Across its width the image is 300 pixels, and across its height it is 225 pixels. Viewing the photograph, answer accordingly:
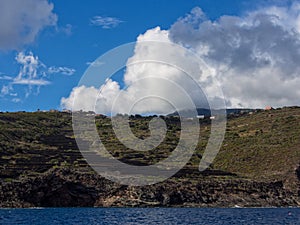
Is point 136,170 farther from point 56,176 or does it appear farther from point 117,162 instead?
point 56,176

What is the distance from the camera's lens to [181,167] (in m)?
156

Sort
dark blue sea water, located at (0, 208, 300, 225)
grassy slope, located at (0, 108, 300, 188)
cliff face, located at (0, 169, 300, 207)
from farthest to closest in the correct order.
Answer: grassy slope, located at (0, 108, 300, 188)
cliff face, located at (0, 169, 300, 207)
dark blue sea water, located at (0, 208, 300, 225)

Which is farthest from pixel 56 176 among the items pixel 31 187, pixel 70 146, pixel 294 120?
pixel 294 120

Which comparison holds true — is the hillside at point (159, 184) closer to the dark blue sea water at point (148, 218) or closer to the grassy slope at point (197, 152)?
the grassy slope at point (197, 152)

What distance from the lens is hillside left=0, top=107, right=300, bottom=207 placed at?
128500 millimetres

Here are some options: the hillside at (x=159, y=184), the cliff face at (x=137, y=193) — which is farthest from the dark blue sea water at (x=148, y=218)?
the hillside at (x=159, y=184)

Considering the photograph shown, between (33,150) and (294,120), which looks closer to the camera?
(33,150)

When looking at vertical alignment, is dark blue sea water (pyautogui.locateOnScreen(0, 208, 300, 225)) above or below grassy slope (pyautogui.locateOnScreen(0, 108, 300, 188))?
below

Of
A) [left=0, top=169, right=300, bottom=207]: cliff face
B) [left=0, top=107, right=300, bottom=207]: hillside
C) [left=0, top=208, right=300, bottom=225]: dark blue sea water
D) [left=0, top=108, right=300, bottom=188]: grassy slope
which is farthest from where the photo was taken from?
[left=0, top=108, right=300, bottom=188]: grassy slope

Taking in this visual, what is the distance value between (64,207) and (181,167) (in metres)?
41.8


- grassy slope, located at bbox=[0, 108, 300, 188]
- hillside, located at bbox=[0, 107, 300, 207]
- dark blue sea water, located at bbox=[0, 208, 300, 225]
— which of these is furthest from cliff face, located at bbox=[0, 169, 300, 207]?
dark blue sea water, located at bbox=[0, 208, 300, 225]

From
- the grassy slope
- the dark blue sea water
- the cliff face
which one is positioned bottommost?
the dark blue sea water

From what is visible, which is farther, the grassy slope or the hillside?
the grassy slope

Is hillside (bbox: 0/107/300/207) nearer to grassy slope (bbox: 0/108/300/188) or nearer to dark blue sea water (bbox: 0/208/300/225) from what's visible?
grassy slope (bbox: 0/108/300/188)
